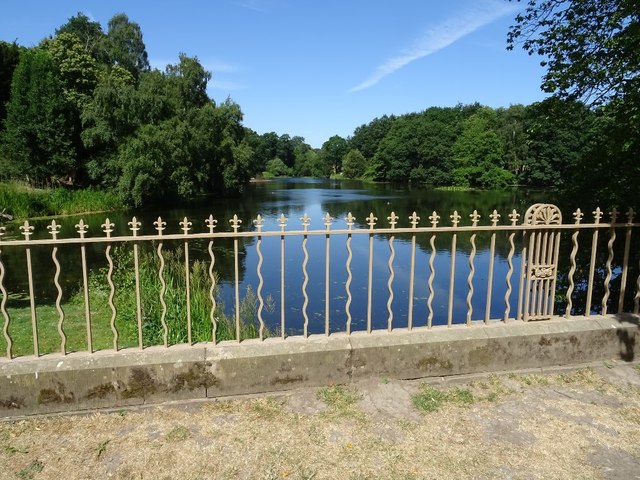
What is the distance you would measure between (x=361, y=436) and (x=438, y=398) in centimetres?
95

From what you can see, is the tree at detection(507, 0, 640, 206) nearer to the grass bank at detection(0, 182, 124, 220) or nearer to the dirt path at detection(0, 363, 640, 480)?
the dirt path at detection(0, 363, 640, 480)

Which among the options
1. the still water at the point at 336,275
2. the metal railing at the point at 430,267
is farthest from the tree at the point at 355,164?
the metal railing at the point at 430,267

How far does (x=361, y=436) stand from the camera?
3.51 m

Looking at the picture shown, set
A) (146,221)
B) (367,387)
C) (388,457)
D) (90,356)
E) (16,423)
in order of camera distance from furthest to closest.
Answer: (146,221) → (367,387) → (90,356) → (16,423) → (388,457)

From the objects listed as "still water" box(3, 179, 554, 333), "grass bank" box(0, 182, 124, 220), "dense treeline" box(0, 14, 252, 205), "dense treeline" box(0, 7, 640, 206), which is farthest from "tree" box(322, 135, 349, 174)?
"still water" box(3, 179, 554, 333)

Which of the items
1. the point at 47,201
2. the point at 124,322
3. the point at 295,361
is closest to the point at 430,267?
the point at 295,361

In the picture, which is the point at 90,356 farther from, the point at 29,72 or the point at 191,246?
the point at 29,72

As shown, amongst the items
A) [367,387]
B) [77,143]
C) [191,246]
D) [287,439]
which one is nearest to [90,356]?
[287,439]

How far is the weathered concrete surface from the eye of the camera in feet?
12.4

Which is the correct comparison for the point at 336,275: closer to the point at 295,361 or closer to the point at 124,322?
the point at 124,322

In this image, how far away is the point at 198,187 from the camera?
36875 mm

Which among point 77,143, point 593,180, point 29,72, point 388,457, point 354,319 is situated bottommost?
point 354,319

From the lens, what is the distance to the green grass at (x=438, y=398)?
3961 millimetres

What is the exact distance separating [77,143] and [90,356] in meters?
36.8
